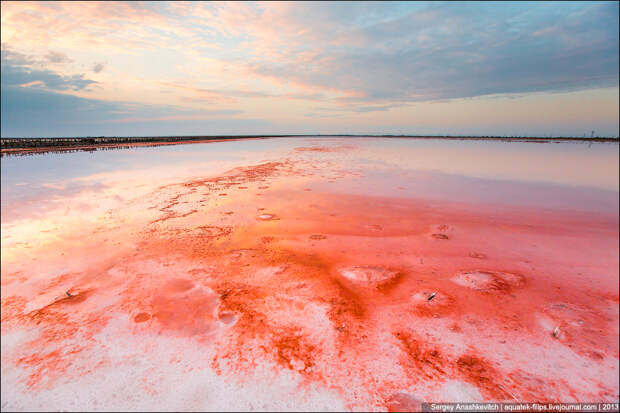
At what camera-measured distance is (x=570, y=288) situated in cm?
477

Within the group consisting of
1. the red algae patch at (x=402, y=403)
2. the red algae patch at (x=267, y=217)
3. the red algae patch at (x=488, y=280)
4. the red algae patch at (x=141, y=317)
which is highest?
the red algae patch at (x=267, y=217)

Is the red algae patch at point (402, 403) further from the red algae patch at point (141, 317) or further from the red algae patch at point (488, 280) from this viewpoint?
the red algae patch at point (141, 317)

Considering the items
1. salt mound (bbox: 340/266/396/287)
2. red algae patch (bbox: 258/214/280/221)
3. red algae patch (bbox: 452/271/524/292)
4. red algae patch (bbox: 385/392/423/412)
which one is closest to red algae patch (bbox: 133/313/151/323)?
salt mound (bbox: 340/266/396/287)

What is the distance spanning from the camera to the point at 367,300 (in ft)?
14.7

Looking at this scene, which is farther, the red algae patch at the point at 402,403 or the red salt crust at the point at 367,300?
the red salt crust at the point at 367,300

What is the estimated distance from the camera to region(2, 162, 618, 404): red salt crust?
3.18 meters

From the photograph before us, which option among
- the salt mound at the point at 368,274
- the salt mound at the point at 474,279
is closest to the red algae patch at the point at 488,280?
the salt mound at the point at 474,279

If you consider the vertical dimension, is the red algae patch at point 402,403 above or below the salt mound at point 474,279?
below

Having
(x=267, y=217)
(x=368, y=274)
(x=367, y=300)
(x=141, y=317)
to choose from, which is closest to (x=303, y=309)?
(x=367, y=300)

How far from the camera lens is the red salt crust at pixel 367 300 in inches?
125

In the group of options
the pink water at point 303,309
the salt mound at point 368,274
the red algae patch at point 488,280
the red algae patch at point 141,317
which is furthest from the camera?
the salt mound at point 368,274

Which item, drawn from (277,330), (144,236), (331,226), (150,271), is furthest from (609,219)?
(144,236)

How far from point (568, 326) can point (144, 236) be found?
8997 millimetres

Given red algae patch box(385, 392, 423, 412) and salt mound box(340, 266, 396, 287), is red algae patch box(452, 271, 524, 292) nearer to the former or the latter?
salt mound box(340, 266, 396, 287)
